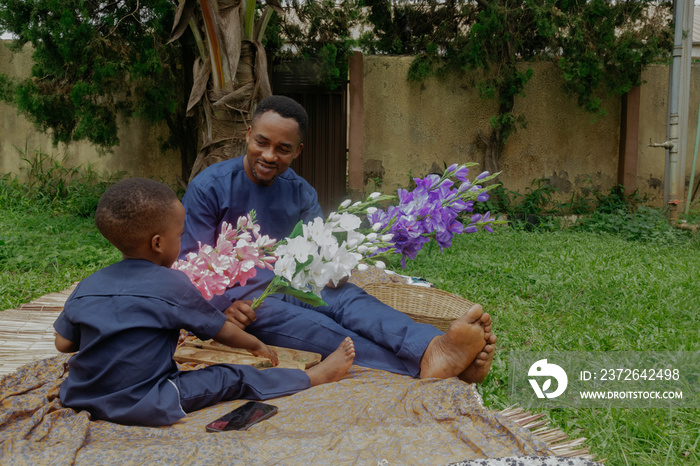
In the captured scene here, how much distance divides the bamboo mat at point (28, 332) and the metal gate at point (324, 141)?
361cm

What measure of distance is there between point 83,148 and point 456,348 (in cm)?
578

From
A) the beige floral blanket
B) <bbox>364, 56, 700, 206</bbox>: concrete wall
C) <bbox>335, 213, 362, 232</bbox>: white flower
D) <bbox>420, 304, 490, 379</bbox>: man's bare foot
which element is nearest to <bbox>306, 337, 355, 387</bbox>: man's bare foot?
the beige floral blanket

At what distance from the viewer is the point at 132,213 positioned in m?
1.96

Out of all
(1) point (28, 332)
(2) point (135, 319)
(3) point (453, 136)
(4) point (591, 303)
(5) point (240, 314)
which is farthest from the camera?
(3) point (453, 136)

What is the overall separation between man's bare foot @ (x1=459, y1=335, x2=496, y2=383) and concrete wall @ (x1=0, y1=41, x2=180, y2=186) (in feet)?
16.7

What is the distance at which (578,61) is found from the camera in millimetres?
6523

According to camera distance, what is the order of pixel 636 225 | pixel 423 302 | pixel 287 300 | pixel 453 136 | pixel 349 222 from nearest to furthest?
pixel 349 222
pixel 287 300
pixel 423 302
pixel 636 225
pixel 453 136

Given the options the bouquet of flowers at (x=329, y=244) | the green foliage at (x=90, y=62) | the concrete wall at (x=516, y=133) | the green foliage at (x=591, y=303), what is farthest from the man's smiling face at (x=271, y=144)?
the concrete wall at (x=516, y=133)

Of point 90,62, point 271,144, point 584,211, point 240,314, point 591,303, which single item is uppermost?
point 90,62

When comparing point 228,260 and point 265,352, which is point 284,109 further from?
point 265,352

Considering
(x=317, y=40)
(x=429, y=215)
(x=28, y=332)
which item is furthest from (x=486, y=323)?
(x=317, y=40)

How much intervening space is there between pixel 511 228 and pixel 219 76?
387 cm

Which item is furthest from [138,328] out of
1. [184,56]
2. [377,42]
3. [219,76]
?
[377,42]

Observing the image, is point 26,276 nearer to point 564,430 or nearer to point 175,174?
point 175,174
